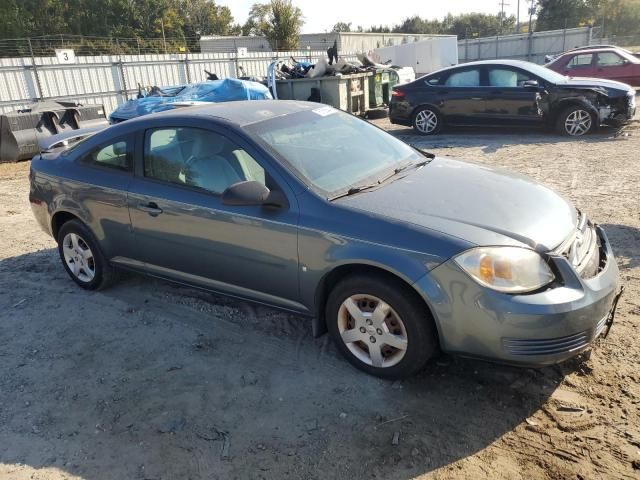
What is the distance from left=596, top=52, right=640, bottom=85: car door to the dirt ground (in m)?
13.7

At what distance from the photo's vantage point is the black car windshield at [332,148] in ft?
11.6

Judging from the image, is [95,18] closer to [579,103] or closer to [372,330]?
[579,103]

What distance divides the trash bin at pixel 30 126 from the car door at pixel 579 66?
45.4ft

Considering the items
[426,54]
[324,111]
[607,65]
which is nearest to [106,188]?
[324,111]

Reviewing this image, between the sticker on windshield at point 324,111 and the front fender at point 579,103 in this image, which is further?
the front fender at point 579,103

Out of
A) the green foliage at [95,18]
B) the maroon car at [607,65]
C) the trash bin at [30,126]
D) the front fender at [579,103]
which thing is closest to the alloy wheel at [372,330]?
the front fender at [579,103]

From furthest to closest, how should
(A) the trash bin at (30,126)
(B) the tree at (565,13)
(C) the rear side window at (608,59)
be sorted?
(B) the tree at (565,13) < (C) the rear side window at (608,59) < (A) the trash bin at (30,126)

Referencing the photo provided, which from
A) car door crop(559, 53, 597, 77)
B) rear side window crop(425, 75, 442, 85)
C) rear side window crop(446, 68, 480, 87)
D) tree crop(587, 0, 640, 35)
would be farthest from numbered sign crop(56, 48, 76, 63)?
tree crop(587, 0, 640, 35)

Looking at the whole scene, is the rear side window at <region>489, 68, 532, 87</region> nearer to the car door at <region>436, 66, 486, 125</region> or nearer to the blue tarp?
the car door at <region>436, 66, 486, 125</region>

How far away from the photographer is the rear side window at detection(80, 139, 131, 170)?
427 centimetres

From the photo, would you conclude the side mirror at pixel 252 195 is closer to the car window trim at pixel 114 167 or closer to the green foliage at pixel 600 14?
the car window trim at pixel 114 167

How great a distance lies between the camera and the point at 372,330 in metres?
3.20

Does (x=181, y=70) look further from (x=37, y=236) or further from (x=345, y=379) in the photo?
(x=345, y=379)

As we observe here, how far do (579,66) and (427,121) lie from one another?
741cm
